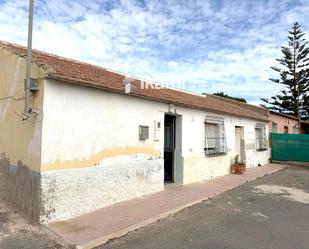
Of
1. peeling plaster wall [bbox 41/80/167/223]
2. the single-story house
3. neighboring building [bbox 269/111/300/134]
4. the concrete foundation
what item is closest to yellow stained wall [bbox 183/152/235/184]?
the concrete foundation

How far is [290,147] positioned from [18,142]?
1661 centimetres

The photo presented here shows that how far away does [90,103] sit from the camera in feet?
23.1

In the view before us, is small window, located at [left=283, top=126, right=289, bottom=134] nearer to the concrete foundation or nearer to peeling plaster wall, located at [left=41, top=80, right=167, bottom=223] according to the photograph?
the concrete foundation

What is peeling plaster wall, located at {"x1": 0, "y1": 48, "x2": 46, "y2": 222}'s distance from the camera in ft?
20.4

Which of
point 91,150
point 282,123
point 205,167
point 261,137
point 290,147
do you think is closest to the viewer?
point 91,150

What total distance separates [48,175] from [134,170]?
8.56 ft

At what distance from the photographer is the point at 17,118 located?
22.8ft

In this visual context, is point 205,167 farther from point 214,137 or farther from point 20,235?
point 20,235

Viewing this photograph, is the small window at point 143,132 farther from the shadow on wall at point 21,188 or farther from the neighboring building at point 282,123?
the neighboring building at point 282,123

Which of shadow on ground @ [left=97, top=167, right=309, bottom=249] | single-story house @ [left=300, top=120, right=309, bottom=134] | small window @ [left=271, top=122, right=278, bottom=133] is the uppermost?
single-story house @ [left=300, top=120, right=309, bottom=134]

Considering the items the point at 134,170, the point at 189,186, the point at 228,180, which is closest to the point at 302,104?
the point at 228,180

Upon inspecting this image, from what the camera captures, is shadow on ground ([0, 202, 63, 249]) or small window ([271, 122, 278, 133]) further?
small window ([271, 122, 278, 133])

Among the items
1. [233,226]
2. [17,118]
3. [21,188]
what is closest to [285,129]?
[233,226]

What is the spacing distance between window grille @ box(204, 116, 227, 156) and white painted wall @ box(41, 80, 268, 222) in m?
3.08
